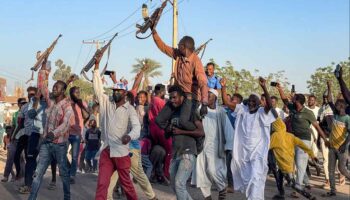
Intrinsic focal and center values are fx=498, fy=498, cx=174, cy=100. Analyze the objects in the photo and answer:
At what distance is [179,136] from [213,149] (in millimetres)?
1590

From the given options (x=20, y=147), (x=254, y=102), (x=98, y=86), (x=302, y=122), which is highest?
(x=98, y=86)

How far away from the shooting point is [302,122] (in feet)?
31.3

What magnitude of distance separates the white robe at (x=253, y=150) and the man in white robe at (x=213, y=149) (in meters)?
0.33

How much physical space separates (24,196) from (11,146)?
162cm

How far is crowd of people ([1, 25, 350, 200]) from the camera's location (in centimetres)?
659

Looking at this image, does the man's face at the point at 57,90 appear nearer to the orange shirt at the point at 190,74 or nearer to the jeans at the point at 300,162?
the orange shirt at the point at 190,74

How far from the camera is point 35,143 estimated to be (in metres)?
9.06

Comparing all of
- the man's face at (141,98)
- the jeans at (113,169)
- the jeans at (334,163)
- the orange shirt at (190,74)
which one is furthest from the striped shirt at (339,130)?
the jeans at (113,169)

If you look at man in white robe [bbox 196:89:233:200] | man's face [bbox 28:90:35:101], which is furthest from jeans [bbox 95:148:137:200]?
man's face [bbox 28:90:35:101]

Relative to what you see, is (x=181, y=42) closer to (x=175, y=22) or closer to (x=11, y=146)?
(x=11, y=146)

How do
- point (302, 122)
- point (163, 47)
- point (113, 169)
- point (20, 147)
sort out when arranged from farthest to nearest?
point (20, 147) < point (302, 122) < point (163, 47) < point (113, 169)

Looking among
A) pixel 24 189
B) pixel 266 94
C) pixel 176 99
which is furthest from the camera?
pixel 24 189

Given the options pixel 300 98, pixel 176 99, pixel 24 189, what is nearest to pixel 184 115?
pixel 176 99

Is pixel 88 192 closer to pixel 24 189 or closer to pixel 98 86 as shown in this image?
pixel 24 189
